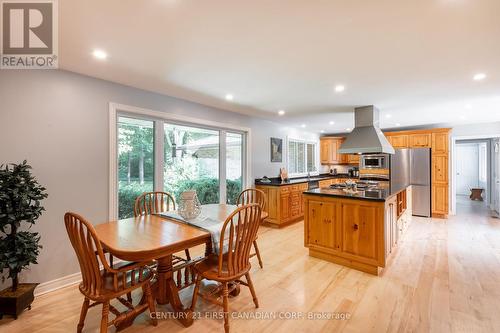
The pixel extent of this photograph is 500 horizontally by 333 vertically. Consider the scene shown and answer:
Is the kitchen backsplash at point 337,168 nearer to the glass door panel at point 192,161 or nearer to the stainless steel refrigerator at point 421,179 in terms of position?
the stainless steel refrigerator at point 421,179

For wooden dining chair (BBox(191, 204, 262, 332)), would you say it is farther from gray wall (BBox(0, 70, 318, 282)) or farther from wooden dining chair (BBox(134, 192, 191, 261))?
gray wall (BBox(0, 70, 318, 282))

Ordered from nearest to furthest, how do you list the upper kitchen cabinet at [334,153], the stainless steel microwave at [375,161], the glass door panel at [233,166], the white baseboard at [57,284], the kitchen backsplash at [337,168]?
the white baseboard at [57,284] → the glass door panel at [233,166] → the stainless steel microwave at [375,161] → the upper kitchen cabinet at [334,153] → the kitchen backsplash at [337,168]

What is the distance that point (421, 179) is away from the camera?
5.52 meters

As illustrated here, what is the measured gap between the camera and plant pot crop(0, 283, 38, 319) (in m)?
1.99

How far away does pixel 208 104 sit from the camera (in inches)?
157

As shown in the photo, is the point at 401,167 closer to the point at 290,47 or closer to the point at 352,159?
the point at 352,159

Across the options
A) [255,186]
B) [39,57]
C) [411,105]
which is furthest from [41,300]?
[411,105]

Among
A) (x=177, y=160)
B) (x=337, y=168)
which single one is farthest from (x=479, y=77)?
(x=337, y=168)

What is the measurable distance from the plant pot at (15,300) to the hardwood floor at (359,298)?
7cm

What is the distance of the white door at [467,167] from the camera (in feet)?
27.9

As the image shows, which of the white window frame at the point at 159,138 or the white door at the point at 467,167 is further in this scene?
the white door at the point at 467,167

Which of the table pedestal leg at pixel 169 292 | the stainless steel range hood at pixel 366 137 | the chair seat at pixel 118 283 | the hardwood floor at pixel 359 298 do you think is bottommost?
the hardwood floor at pixel 359 298

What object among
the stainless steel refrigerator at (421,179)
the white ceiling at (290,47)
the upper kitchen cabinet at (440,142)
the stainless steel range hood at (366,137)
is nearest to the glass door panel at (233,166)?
the white ceiling at (290,47)

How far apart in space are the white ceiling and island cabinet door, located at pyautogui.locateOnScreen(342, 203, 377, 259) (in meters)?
1.63
